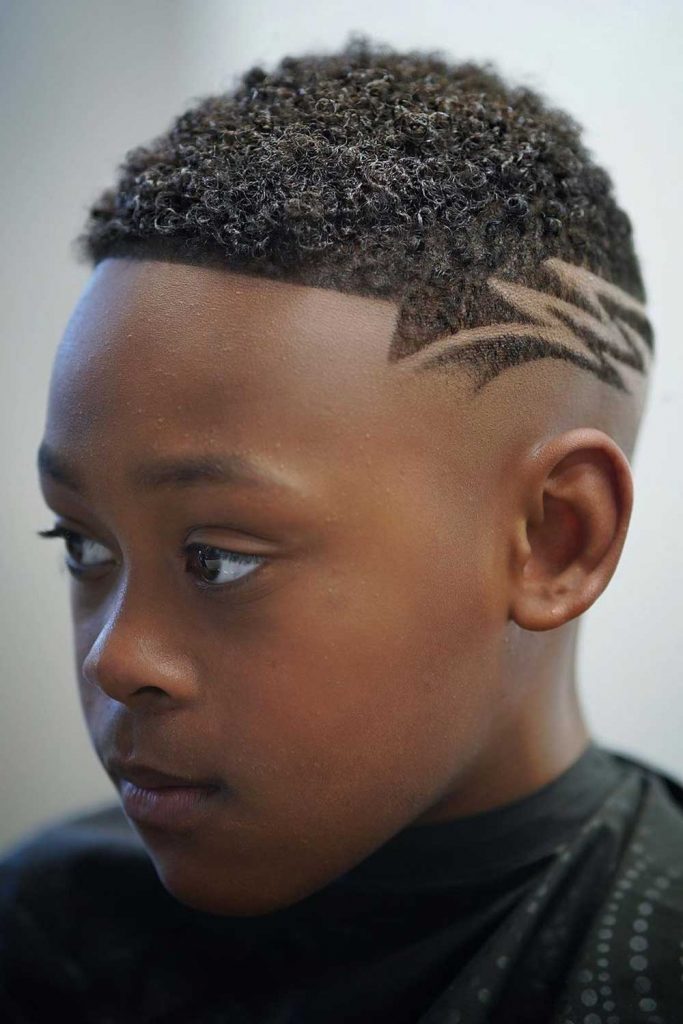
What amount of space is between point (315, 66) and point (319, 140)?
16 centimetres

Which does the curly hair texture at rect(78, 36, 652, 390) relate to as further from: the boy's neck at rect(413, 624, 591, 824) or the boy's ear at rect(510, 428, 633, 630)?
the boy's neck at rect(413, 624, 591, 824)

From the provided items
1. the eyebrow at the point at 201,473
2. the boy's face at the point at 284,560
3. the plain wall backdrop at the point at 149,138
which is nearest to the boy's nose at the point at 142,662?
the boy's face at the point at 284,560

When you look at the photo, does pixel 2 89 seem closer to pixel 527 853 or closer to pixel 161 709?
pixel 161 709

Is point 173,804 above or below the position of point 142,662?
below

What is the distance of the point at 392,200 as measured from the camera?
810mm

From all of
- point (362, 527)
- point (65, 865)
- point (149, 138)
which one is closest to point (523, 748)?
point (362, 527)

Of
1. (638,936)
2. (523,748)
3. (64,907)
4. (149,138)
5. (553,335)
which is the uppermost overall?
(149,138)

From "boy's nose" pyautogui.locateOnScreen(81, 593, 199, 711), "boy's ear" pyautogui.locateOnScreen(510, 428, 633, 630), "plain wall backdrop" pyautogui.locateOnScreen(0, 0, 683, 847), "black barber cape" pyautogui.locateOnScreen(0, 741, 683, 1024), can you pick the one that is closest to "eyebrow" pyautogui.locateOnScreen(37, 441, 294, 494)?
"boy's nose" pyautogui.locateOnScreen(81, 593, 199, 711)

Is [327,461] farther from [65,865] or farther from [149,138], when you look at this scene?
[149,138]

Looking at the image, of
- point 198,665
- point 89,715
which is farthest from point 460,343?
point 89,715

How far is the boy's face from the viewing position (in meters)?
0.78

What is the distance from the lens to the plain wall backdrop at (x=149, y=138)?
1.35 metres

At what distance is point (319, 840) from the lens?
0.84 metres

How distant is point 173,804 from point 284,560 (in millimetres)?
237
